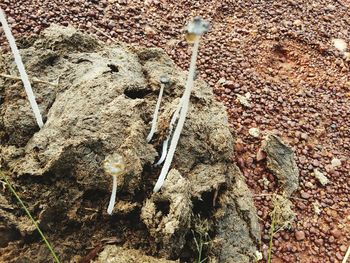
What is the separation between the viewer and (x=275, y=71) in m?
3.47

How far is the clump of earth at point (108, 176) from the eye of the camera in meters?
1.93

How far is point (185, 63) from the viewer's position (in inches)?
131

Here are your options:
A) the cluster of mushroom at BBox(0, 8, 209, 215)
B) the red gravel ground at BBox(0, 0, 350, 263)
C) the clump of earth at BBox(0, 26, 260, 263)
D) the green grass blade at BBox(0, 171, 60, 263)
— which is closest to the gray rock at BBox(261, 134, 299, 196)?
the red gravel ground at BBox(0, 0, 350, 263)

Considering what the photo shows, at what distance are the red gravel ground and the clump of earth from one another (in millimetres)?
470

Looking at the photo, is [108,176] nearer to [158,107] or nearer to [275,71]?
[158,107]

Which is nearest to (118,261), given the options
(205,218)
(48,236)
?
(48,236)

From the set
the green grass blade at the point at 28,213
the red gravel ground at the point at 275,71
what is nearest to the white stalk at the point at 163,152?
the green grass blade at the point at 28,213

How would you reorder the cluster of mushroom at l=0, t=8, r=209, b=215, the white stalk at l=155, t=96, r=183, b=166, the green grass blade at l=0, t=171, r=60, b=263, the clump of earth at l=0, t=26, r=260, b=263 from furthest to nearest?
the white stalk at l=155, t=96, r=183, b=166, the clump of earth at l=0, t=26, r=260, b=263, the green grass blade at l=0, t=171, r=60, b=263, the cluster of mushroom at l=0, t=8, r=209, b=215

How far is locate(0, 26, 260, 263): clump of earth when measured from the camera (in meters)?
1.93

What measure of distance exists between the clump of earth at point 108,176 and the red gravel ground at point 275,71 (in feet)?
1.54

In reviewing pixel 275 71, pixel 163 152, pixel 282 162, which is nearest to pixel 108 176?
pixel 163 152

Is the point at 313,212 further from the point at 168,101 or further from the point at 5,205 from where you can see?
the point at 5,205

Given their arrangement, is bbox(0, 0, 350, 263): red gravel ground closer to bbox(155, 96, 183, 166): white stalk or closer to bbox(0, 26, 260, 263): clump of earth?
bbox(0, 26, 260, 263): clump of earth

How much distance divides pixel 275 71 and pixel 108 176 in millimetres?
1957
